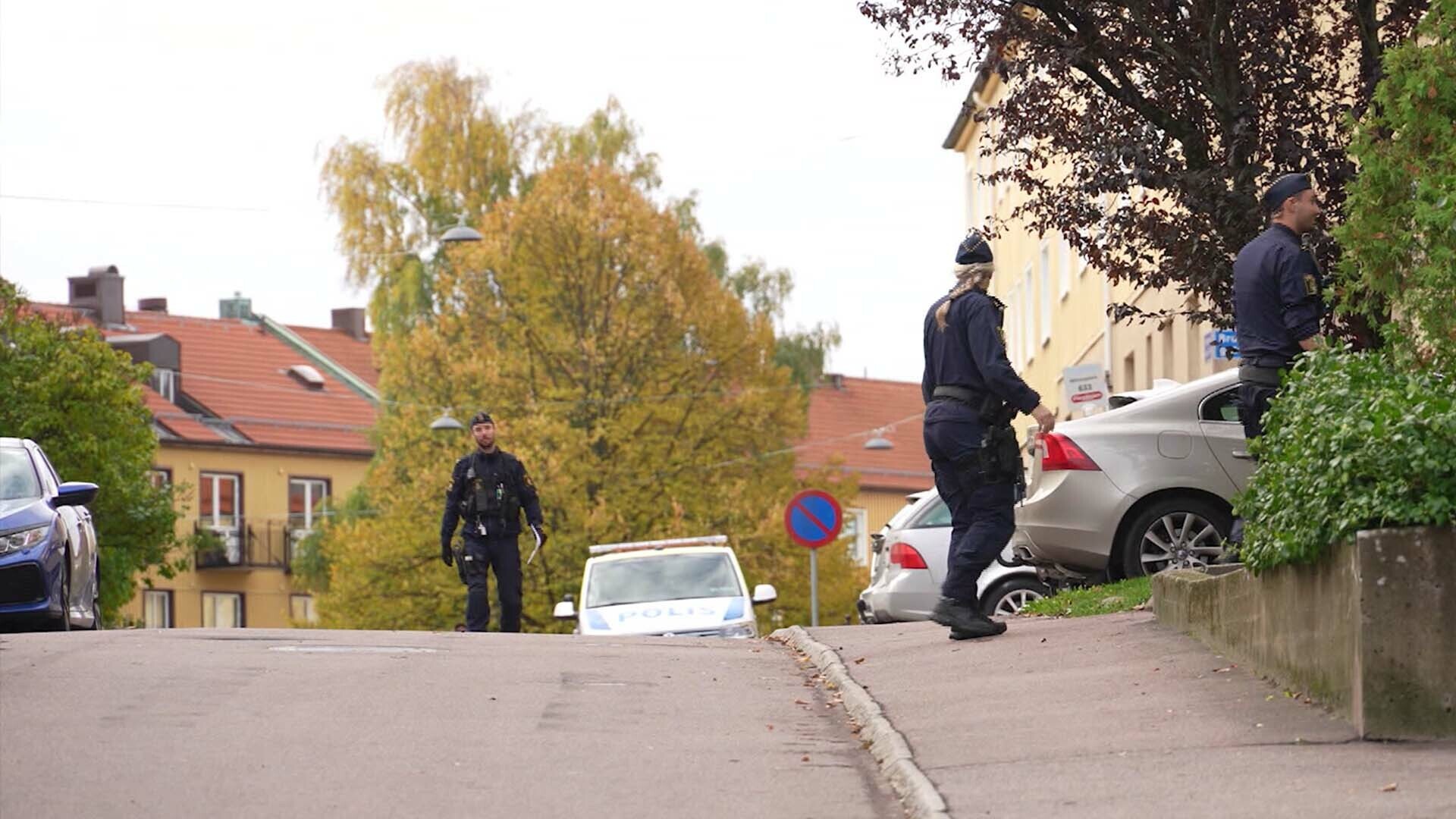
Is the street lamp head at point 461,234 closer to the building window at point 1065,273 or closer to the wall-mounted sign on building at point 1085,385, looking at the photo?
the building window at point 1065,273

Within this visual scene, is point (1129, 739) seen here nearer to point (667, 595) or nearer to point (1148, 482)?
point (1148, 482)

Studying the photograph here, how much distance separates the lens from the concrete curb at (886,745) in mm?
8273

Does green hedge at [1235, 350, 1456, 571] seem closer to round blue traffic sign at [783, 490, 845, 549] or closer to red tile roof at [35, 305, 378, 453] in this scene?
round blue traffic sign at [783, 490, 845, 549]

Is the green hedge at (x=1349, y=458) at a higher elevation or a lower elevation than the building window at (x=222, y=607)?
higher

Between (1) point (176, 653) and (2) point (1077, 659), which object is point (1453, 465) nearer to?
(2) point (1077, 659)

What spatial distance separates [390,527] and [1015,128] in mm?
30140

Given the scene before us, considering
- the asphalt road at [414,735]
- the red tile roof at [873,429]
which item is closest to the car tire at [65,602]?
the asphalt road at [414,735]

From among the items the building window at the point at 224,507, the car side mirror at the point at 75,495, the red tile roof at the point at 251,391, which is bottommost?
the building window at the point at 224,507

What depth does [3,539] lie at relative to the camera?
17062 millimetres

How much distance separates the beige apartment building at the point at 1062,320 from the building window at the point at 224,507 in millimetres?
22410

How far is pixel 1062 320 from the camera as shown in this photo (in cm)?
5059

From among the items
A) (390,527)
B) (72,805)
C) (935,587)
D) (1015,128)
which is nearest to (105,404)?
(390,527)

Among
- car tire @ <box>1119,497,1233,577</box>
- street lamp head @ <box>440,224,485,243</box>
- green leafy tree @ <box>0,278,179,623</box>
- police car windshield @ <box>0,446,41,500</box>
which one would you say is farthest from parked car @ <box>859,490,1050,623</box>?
street lamp head @ <box>440,224,485,243</box>

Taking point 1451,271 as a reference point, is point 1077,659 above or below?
below
